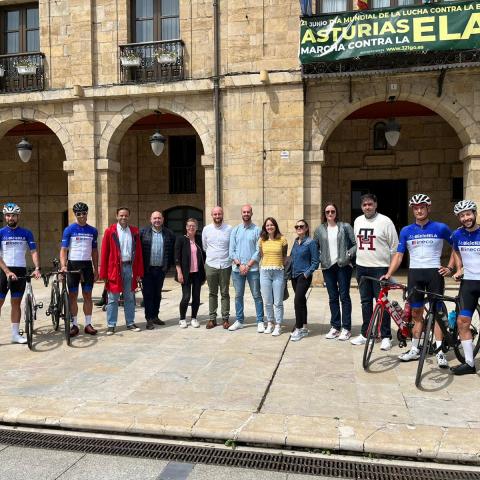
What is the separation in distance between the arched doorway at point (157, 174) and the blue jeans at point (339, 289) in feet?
34.4

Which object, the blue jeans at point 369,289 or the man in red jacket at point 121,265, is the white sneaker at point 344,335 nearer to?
the blue jeans at point 369,289

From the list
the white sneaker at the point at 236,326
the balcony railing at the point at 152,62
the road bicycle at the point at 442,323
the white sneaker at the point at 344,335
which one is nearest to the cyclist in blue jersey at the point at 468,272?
the road bicycle at the point at 442,323

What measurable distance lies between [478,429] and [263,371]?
2.23 metres

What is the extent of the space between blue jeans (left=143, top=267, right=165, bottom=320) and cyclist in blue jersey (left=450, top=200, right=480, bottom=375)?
4403mm

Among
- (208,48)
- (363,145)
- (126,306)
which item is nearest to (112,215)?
(208,48)

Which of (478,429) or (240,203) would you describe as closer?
(478,429)

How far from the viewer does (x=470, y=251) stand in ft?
16.2

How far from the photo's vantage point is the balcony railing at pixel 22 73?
1308 cm

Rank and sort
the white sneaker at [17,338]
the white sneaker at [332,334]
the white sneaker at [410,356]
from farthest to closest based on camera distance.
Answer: the white sneaker at [332,334] → the white sneaker at [17,338] → the white sneaker at [410,356]

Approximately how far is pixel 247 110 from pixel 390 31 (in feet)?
12.2

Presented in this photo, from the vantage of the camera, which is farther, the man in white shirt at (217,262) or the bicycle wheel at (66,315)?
the man in white shirt at (217,262)

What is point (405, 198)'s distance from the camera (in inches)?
609

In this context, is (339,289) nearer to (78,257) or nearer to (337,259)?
(337,259)

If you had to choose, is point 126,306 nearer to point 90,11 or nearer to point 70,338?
point 70,338
